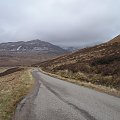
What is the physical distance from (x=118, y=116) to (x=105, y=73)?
2670cm

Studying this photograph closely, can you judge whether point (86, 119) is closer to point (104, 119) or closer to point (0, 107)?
point (104, 119)

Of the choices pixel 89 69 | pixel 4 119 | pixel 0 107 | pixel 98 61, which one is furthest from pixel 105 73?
pixel 4 119

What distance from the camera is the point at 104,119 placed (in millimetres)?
11680

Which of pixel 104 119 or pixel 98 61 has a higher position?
pixel 98 61

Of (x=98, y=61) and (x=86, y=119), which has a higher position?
(x=98, y=61)

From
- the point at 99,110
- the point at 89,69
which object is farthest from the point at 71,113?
the point at 89,69

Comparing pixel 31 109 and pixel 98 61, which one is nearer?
pixel 31 109

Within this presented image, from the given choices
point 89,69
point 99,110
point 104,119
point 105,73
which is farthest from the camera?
point 89,69

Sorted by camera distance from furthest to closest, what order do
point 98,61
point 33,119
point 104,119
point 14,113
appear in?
1. point 98,61
2. point 14,113
3. point 33,119
4. point 104,119

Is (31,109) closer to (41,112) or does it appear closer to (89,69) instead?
(41,112)

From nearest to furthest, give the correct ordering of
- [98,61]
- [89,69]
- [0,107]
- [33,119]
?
[33,119], [0,107], [89,69], [98,61]

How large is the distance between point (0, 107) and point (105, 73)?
23.6 meters

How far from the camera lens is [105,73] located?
38750 millimetres

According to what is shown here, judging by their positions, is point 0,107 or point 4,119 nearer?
point 4,119
